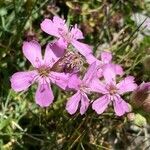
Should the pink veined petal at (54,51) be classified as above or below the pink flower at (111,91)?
above

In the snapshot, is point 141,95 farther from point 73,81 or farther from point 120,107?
point 73,81

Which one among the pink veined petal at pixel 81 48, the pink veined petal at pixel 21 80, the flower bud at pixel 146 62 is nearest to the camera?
the pink veined petal at pixel 21 80

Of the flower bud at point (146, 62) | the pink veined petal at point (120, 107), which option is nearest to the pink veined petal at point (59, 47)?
the pink veined petal at point (120, 107)

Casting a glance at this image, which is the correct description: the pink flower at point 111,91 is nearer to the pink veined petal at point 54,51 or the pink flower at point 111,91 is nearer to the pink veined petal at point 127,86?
the pink veined petal at point 127,86

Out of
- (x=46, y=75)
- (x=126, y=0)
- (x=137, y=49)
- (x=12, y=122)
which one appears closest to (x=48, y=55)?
(x=46, y=75)

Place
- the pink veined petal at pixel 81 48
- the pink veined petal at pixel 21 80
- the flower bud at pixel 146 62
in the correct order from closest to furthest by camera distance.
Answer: the pink veined petal at pixel 21 80 < the pink veined petal at pixel 81 48 < the flower bud at pixel 146 62

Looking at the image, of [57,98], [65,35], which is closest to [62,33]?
[65,35]
